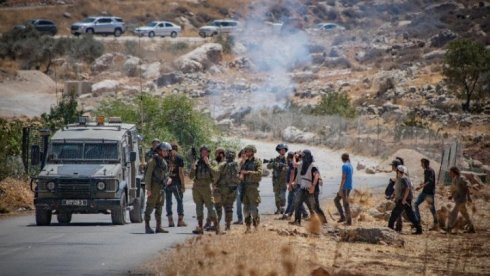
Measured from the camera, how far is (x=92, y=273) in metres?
16.0

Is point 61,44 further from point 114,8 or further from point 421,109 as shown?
point 421,109

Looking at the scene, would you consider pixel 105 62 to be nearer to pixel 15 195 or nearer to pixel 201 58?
pixel 201 58

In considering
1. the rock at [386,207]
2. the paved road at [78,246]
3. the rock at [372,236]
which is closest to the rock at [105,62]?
the paved road at [78,246]

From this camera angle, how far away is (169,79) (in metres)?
82.9

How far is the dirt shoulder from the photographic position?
15367 millimetres

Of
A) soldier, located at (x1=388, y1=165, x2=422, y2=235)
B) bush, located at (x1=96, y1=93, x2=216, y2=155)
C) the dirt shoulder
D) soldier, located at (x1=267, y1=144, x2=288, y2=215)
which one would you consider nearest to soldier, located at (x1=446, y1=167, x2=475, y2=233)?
the dirt shoulder

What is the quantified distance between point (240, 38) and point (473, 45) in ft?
101

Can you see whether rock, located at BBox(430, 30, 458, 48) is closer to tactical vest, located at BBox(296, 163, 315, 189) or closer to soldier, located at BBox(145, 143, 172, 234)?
tactical vest, located at BBox(296, 163, 315, 189)

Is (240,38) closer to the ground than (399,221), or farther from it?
farther from it

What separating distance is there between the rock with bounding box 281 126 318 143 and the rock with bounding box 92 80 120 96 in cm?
1692

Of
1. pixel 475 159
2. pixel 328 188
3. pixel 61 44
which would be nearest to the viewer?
pixel 328 188

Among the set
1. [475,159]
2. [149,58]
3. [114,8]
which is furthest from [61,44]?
[475,159]

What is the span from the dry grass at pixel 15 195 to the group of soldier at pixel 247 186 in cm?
683

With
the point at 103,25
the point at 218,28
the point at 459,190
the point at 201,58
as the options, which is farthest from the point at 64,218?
the point at 218,28
